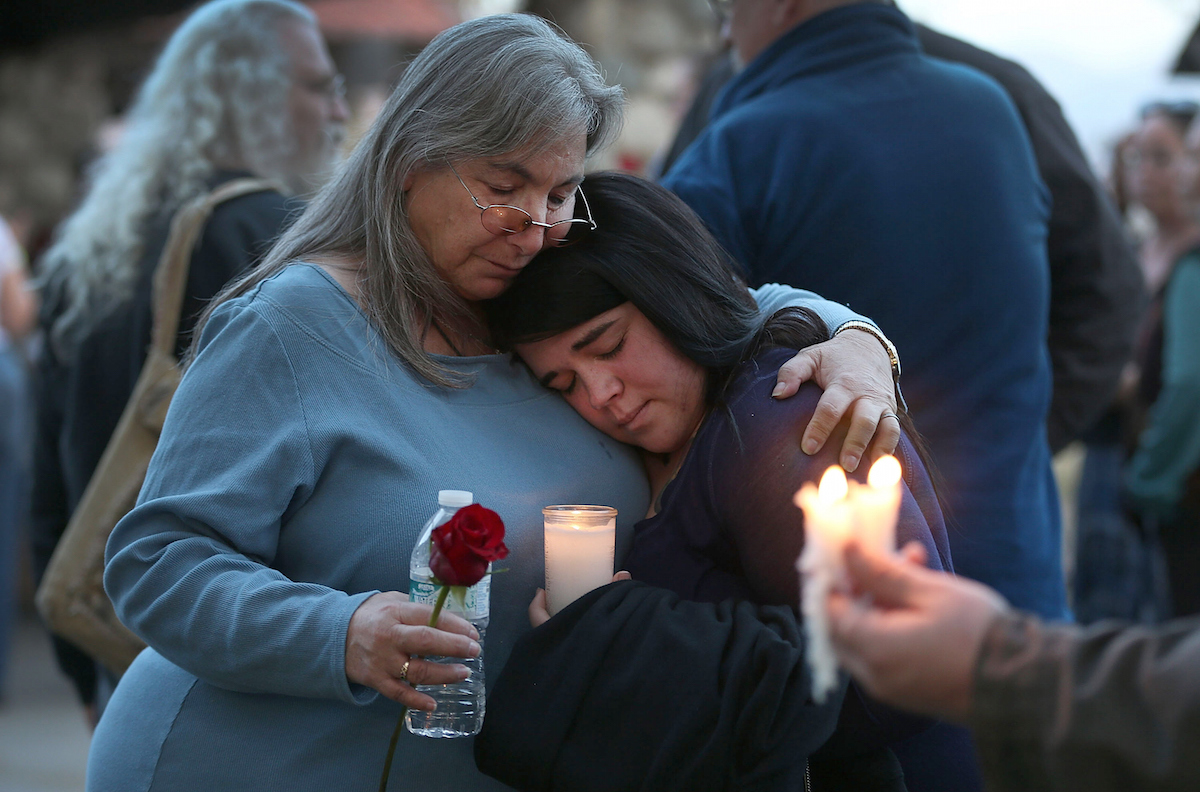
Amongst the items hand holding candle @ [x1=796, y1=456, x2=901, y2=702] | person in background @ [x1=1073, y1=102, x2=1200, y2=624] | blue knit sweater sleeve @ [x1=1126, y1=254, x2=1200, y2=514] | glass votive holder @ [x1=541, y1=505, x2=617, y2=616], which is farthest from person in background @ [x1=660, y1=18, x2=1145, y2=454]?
hand holding candle @ [x1=796, y1=456, x2=901, y2=702]

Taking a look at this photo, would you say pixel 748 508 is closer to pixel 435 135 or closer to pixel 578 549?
pixel 578 549

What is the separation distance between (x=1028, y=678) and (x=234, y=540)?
3.58 feet

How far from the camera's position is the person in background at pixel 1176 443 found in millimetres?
4164

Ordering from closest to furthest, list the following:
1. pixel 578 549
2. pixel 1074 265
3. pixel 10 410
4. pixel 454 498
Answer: pixel 454 498 < pixel 578 549 < pixel 1074 265 < pixel 10 410

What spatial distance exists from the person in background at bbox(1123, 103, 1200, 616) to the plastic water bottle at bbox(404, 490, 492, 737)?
3.40 meters

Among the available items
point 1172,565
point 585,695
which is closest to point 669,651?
point 585,695

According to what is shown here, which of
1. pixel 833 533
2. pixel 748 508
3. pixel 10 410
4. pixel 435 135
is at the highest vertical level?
pixel 833 533

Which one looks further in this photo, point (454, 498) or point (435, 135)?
point (435, 135)

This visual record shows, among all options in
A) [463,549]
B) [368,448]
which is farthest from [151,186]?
[463,549]

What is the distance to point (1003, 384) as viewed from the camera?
2422 mm

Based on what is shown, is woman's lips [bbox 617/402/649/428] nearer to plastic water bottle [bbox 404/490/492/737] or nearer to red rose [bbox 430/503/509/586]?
plastic water bottle [bbox 404/490/492/737]

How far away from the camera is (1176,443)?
13.7 ft

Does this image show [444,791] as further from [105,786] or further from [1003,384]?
[1003,384]

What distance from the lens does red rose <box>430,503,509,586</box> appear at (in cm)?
137
